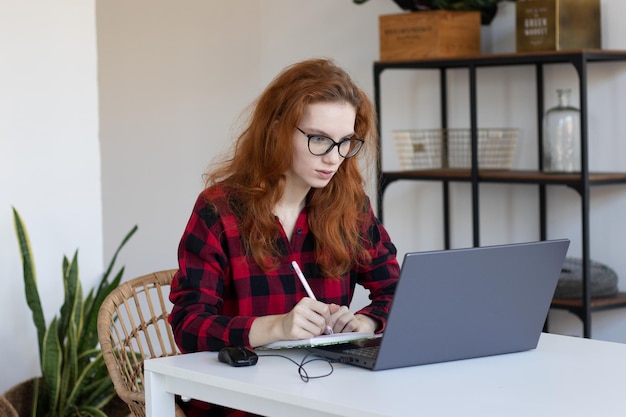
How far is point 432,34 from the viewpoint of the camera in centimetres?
362

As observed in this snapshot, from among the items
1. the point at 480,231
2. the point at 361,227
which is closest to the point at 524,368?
the point at 361,227

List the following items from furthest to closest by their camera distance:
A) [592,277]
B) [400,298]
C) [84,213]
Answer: [592,277] < [84,213] < [400,298]

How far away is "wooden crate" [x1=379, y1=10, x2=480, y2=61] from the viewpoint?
361 cm

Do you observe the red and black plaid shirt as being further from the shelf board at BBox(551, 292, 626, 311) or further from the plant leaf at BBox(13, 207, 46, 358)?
the shelf board at BBox(551, 292, 626, 311)

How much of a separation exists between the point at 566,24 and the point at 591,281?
2.83 ft

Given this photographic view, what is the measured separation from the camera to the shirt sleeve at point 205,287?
6.05 ft

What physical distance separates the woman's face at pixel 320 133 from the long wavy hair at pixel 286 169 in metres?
0.01

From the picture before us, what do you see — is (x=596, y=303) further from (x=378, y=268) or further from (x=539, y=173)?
(x=378, y=268)

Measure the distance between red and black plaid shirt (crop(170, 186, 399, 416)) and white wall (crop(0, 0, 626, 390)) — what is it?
3.71ft

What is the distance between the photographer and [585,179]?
3.26m

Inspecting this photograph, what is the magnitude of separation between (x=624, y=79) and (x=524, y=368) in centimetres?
202

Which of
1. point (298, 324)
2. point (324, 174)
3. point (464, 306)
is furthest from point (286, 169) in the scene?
point (464, 306)

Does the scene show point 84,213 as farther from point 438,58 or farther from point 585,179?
point 585,179

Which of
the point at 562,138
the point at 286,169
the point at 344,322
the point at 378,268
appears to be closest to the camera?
the point at 344,322
